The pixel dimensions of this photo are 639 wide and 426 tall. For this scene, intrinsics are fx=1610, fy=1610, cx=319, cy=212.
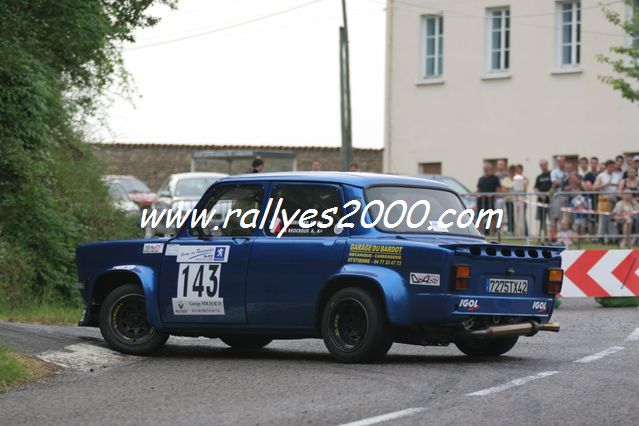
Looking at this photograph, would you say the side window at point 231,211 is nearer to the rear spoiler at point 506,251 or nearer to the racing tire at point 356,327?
the racing tire at point 356,327

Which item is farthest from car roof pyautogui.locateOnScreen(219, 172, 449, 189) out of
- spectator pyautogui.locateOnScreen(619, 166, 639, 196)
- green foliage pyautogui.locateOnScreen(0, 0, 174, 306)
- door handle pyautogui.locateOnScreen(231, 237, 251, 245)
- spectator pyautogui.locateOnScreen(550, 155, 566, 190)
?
spectator pyautogui.locateOnScreen(550, 155, 566, 190)

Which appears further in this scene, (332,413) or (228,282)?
(228,282)

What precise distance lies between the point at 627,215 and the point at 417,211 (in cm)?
1329

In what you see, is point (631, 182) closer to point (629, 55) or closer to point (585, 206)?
point (585, 206)

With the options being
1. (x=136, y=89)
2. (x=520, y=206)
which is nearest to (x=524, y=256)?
(x=136, y=89)

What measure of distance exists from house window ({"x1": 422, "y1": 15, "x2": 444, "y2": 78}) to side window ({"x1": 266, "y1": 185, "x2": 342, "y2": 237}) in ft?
112

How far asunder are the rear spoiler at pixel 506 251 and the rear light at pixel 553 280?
123 mm

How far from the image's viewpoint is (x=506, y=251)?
44.6 feet

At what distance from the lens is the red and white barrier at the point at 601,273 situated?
22.3 metres

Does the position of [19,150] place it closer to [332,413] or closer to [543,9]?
[332,413]

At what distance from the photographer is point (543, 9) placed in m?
45.2

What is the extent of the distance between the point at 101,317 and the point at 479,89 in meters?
32.9

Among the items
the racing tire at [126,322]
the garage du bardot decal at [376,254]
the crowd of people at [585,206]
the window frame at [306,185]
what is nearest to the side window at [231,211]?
the window frame at [306,185]

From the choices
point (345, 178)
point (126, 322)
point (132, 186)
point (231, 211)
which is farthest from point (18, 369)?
point (132, 186)
